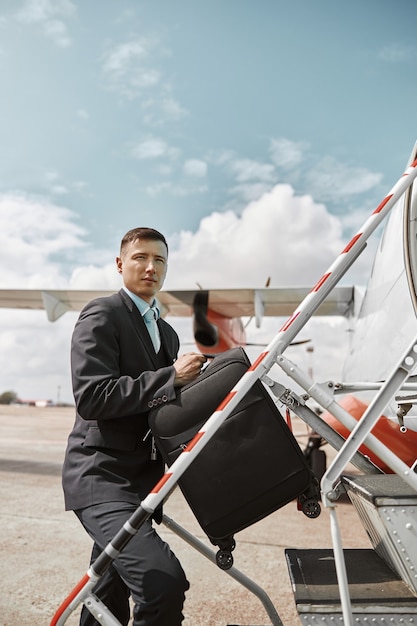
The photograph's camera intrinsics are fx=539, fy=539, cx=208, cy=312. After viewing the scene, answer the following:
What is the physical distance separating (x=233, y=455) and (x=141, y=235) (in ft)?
3.79

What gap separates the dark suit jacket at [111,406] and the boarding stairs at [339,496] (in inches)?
13.6

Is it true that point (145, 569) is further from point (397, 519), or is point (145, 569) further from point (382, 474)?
point (382, 474)

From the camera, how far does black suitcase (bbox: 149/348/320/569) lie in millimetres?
2162

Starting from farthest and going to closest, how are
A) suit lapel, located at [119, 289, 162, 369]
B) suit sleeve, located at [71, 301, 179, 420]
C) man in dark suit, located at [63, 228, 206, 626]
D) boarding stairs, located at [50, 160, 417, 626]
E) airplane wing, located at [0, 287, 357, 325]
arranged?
airplane wing, located at [0, 287, 357, 325] → suit lapel, located at [119, 289, 162, 369] → suit sleeve, located at [71, 301, 179, 420] → man in dark suit, located at [63, 228, 206, 626] → boarding stairs, located at [50, 160, 417, 626]

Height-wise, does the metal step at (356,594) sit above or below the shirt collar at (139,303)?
below

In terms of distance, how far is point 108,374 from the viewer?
228 centimetres

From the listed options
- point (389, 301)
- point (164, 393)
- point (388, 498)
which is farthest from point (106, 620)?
point (389, 301)

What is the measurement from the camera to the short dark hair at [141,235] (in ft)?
8.71

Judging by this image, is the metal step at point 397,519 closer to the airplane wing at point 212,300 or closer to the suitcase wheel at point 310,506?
the suitcase wheel at point 310,506

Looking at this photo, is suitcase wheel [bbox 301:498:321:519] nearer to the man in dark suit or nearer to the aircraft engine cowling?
the man in dark suit

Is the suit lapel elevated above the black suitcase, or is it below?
above

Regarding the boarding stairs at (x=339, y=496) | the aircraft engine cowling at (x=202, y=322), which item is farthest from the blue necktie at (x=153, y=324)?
the aircraft engine cowling at (x=202, y=322)

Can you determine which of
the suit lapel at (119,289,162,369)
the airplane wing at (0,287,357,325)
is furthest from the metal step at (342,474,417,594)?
the airplane wing at (0,287,357,325)

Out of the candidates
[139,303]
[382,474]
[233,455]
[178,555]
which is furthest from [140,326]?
[178,555]
